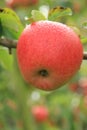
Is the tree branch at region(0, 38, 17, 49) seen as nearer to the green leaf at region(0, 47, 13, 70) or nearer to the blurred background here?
the green leaf at region(0, 47, 13, 70)

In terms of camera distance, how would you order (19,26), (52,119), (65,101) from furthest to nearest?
Answer: (52,119) → (65,101) → (19,26)

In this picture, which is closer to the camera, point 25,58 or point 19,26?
point 25,58

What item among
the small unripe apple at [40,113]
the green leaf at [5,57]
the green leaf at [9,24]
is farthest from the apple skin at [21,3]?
the green leaf at [9,24]

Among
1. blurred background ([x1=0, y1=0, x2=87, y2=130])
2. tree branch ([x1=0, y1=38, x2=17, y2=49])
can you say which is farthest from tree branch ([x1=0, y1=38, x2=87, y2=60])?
blurred background ([x1=0, y1=0, x2=87, y2=130])

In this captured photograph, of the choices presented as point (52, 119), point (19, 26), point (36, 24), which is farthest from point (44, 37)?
point (52, 119)

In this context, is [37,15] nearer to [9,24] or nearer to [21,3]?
[9,24]

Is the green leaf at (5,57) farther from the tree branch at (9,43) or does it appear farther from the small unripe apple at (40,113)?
the small unripe apple at (40,113)

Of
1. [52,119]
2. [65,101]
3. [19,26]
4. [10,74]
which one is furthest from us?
[52,119]

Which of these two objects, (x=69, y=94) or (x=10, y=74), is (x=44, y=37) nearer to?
(x=10, y=74)
